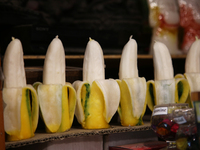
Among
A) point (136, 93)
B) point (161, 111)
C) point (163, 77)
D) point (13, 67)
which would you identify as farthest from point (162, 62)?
point (13, 67)

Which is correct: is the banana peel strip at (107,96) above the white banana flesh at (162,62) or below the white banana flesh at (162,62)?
below

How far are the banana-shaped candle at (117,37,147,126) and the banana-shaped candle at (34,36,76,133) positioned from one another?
0.61ft

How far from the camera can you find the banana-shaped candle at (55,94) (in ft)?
3.01

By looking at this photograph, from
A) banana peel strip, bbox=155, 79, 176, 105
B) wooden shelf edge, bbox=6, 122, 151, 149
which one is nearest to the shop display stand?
wooden shelf edge, bbox=6, 122, 151, 149

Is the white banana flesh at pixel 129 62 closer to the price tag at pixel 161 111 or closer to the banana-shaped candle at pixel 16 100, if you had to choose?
the price tag at pixel 161 111

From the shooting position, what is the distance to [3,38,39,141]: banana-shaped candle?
0.84 metres

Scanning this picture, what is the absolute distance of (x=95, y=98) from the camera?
98 cm

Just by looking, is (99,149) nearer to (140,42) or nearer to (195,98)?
(195,98)

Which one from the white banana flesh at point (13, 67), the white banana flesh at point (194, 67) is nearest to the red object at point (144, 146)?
the white banana flesh at point (194, 67)

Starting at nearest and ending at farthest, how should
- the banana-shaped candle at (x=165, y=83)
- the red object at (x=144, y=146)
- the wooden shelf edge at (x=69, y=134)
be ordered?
the wooden shelf edge at (x=69, y=134) < the red object at (x=144, y=146) < the banana-shaped candle at (x=165, y=83)

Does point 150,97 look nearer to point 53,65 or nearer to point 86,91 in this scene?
point 86,91

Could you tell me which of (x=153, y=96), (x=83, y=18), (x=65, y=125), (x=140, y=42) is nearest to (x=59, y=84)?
(x=65, y=125)

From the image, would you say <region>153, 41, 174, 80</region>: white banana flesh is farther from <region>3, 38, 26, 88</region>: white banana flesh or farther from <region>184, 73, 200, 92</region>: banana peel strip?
<region>3, 38, 26, 88</region>: white banana flesh

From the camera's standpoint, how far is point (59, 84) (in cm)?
94
